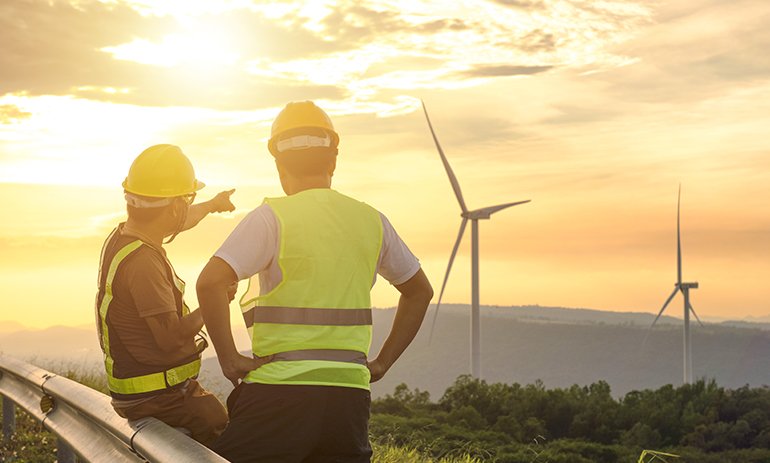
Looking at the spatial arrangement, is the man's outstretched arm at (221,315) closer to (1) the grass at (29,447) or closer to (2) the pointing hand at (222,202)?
(2) the pointing hand at (222,202)

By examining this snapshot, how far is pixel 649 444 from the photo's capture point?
43.2 m

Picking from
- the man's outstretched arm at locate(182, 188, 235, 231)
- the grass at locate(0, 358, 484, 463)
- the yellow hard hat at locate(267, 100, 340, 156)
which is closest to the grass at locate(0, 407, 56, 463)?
the grass at locate(0, 358, 484, 463)

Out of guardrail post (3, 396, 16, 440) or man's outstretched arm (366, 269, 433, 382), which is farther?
guardrail post (3, 396, 16, 440)

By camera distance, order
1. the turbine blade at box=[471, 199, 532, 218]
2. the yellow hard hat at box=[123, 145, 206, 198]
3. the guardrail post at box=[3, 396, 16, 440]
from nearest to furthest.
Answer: the yellow hard hat at box=[123, 145, 206, 198] < the guardrail post at box=[3, 396, 16, 440] < the turbine blade at box=[471, 199, 532, 218]

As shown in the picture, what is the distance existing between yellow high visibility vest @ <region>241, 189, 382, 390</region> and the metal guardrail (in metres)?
0.53

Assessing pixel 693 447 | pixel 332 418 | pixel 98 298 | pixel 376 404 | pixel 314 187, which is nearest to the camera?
pixel 332 418

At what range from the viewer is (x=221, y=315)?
3.26 m

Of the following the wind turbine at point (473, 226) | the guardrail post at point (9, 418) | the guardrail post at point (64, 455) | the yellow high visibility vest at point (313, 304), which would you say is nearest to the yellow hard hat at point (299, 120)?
the yellow high visibility vest at point (313, 304)

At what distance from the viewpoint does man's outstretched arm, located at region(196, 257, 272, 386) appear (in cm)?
316

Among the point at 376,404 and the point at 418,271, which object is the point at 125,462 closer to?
the point at 418,271

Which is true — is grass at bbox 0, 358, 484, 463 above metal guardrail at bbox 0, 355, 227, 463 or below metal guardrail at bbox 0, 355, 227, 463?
below

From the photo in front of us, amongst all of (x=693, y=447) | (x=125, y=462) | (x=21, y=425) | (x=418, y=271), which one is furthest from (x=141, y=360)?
(x=693, y=447)

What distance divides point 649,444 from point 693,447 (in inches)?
232

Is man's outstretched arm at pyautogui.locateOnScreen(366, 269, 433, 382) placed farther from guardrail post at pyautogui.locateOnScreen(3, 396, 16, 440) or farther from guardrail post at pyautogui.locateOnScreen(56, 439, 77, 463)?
guardrail post at pyautogui.locateOnScreen(3, 396, 16, 440)
